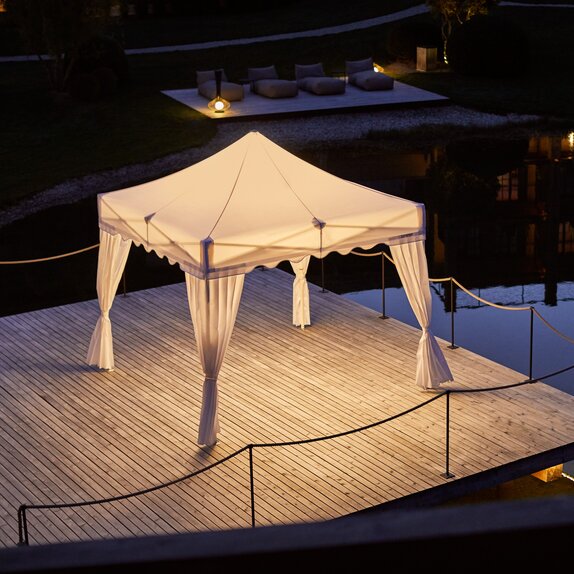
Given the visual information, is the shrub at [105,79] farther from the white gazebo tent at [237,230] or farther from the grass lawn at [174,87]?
the white gazebo tent at [237,230]

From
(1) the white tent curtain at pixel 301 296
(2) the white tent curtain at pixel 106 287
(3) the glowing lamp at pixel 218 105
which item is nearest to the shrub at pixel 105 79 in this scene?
(3) the glowing lamp at pixel 218 105

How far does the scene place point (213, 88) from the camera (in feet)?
93.4

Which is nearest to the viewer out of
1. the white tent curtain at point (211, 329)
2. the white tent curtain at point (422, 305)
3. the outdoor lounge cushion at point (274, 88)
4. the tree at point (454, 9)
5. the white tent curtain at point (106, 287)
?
the white tent curtain at point (211, 329)

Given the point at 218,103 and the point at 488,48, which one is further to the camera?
the point at 488,48

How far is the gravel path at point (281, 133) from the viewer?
21.8 meters

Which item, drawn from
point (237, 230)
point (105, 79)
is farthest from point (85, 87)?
point (237, 230)

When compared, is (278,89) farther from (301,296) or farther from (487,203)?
(301,296)

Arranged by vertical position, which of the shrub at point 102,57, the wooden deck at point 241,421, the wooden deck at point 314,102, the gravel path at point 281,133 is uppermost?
the shrub at point 102,57

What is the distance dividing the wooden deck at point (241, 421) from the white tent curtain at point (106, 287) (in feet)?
0.64

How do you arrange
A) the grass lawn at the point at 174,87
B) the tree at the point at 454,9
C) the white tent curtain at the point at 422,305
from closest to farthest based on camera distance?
the white tent curtain at the point at 422,305
the grass lawn at the point at 174,87
the tree at the point at 454,9

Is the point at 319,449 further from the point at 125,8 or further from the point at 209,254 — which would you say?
the point at 125,8

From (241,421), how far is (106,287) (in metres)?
2.40

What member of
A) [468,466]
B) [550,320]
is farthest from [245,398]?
[550,320]

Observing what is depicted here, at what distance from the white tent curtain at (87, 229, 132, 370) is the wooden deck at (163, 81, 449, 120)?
15.0 meters
